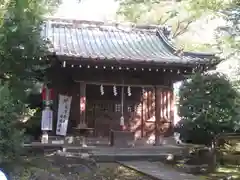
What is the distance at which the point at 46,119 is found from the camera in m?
14.4

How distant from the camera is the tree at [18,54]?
902cm

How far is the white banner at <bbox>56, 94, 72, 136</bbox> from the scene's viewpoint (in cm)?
1496

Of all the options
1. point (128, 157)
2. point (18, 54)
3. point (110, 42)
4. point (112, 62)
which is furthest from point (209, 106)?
point (18, 54)

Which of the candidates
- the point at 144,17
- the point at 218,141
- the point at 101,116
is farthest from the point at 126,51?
the point at 144,17

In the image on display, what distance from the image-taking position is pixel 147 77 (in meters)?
15.5

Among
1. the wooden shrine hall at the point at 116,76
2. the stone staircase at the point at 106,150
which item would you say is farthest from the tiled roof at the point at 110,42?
the stone staircase at the point at 106,150

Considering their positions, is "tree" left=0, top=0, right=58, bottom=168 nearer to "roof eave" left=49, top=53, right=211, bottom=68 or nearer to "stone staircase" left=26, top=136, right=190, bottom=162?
"roof eave" left=49, top=53, right=211, bottom=68

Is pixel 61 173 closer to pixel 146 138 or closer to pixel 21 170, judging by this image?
pixel 21 170

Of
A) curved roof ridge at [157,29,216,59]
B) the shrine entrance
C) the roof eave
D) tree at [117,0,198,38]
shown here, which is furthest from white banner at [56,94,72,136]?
tree at [117,0,198,38]

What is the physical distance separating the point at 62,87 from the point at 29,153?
12.2 ft

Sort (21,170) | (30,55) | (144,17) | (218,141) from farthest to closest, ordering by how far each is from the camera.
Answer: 1. (144,17)
2. (218,141)
3. (30,55)
4. (21,170)

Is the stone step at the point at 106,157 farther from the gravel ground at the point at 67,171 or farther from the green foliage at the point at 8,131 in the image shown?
the green foliage at the point at 8,131

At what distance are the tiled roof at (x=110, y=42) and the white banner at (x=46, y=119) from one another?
7.82ft

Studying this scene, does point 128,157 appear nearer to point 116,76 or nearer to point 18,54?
point 116,76
